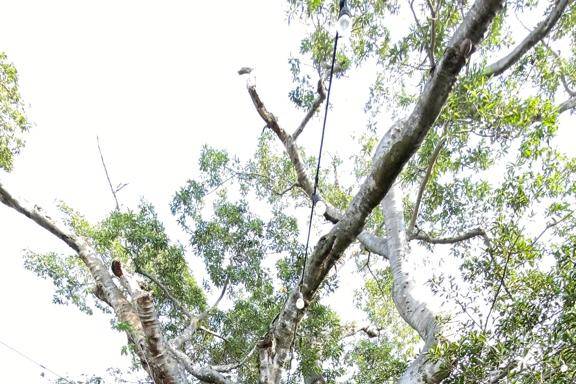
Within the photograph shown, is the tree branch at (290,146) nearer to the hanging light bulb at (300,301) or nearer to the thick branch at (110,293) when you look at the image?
the hanging light bulb at (300,301)

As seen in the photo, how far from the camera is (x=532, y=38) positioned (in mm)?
3369

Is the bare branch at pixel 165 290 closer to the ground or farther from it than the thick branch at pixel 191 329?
farther from it

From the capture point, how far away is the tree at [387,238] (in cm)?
189

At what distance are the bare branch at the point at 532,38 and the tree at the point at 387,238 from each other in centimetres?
2

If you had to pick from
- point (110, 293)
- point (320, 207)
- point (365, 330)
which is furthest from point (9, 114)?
point (365, 330)

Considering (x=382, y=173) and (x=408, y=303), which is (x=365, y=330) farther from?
(x=382, y=173)

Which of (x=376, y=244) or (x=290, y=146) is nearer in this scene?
(x=290, y=146)

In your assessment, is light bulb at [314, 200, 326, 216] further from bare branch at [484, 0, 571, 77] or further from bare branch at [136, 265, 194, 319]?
bare branch at [136, 265, 194, 319]

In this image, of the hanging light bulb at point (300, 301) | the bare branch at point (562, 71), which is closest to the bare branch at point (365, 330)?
the hanging light bulb at point (300, 301)

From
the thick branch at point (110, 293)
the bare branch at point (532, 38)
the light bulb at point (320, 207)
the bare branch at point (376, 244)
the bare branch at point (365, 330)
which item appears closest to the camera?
the light bulb at point (320, 207)

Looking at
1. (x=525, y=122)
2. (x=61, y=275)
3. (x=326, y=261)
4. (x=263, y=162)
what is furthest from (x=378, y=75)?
(x=61, y=275)

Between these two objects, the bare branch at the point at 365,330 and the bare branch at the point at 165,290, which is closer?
the bare branch at the point at 165,290

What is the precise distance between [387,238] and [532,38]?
82.4 inches

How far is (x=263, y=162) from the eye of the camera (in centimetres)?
568
